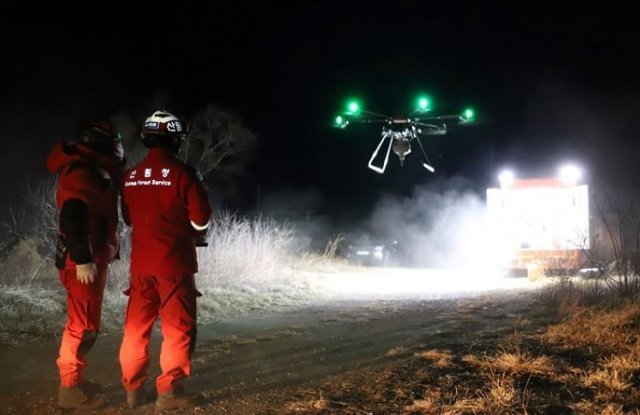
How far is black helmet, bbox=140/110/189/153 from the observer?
419 cm

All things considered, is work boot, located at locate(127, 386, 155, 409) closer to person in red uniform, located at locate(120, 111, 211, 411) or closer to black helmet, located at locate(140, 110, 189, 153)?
person in red uniform, located at locate(120, 111, 211, 411)

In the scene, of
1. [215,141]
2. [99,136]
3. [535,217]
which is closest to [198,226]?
[99,136]

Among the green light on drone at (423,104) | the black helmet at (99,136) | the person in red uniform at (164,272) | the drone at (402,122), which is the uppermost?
the green light on drone at (423,104)

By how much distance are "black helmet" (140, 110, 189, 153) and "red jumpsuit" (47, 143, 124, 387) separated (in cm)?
41

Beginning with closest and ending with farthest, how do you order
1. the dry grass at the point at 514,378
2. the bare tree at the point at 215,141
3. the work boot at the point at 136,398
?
the dry grass at the point at 514,378, the work boot at the point at 136,398, the bare tree at the point at 215,141

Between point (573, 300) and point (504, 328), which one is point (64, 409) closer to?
point (504, 328)

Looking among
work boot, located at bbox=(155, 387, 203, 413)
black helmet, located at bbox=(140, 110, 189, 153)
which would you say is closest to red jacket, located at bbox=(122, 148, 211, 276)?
black helmet, located at bbox=(140, 110, 189, 153)

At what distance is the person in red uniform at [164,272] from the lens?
3.88 m

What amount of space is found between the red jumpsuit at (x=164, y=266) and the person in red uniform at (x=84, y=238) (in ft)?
0.87

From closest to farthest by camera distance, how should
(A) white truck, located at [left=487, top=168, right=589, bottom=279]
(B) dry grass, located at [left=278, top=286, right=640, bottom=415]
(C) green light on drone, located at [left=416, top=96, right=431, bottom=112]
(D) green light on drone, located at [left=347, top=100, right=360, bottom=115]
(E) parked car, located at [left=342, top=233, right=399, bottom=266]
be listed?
(B) dry grass, located at [left=278, top=286, right=640, bottom=415], (C) green light on drone, located at [left=416, top=96, right=431, bottom=112], (D) green light on drone, located at [left=347, top=100, right=360, bottom=115], (A) white truck, located at [left=487, top=168, right=589, bottom=279], (E) parked car, located at [left=342, top=233, right=399, bottom=266]

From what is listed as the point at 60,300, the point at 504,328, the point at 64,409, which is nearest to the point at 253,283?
the point at 60,300

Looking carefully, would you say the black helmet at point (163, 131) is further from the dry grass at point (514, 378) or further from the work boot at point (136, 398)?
the dry grass at point (514, 378)

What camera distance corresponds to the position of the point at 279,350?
5.70 metres

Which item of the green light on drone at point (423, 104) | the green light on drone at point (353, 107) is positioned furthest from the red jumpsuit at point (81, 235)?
the green light on drone at point (423, 104)
